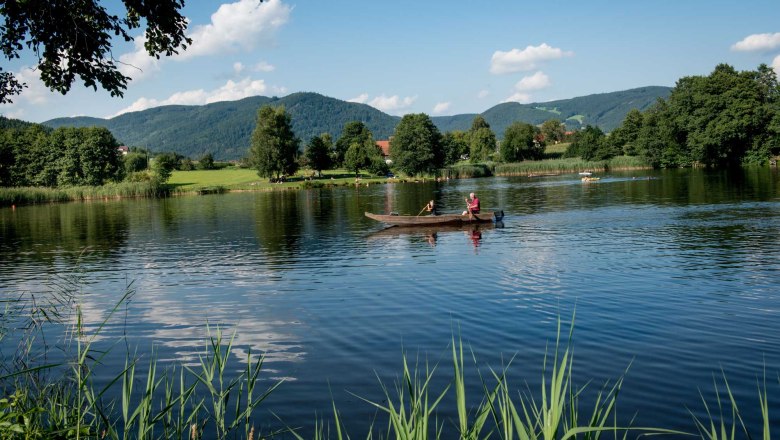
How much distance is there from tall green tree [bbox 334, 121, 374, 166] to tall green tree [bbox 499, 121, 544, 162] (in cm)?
3318

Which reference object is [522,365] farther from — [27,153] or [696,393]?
[27,153]

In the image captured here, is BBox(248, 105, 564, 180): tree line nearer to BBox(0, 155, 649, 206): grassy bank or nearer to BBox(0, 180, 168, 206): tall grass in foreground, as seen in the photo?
BBox(0, 155, 649, 206): grassy bank

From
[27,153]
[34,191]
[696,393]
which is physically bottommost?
[696,393]

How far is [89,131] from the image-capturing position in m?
104

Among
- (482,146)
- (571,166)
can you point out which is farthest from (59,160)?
(482,146)

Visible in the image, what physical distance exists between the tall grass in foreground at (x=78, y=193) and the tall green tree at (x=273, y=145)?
17.5 m

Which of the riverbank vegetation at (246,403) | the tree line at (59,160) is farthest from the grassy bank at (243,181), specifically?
the riverbank vegetation at (246,403)

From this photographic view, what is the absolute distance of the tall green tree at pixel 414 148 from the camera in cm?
10994

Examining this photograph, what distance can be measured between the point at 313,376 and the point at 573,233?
2145 cm

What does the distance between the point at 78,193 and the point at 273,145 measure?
3067cm

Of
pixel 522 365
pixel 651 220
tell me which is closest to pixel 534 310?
pixel 522 365

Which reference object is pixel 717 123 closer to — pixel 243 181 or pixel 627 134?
pixel 627 134

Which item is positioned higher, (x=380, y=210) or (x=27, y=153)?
(x=27, y=153)

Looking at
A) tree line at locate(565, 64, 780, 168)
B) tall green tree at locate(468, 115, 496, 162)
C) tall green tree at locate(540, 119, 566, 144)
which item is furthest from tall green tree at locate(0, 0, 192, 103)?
tall green tree at locate(540, 119, 566, 144)
